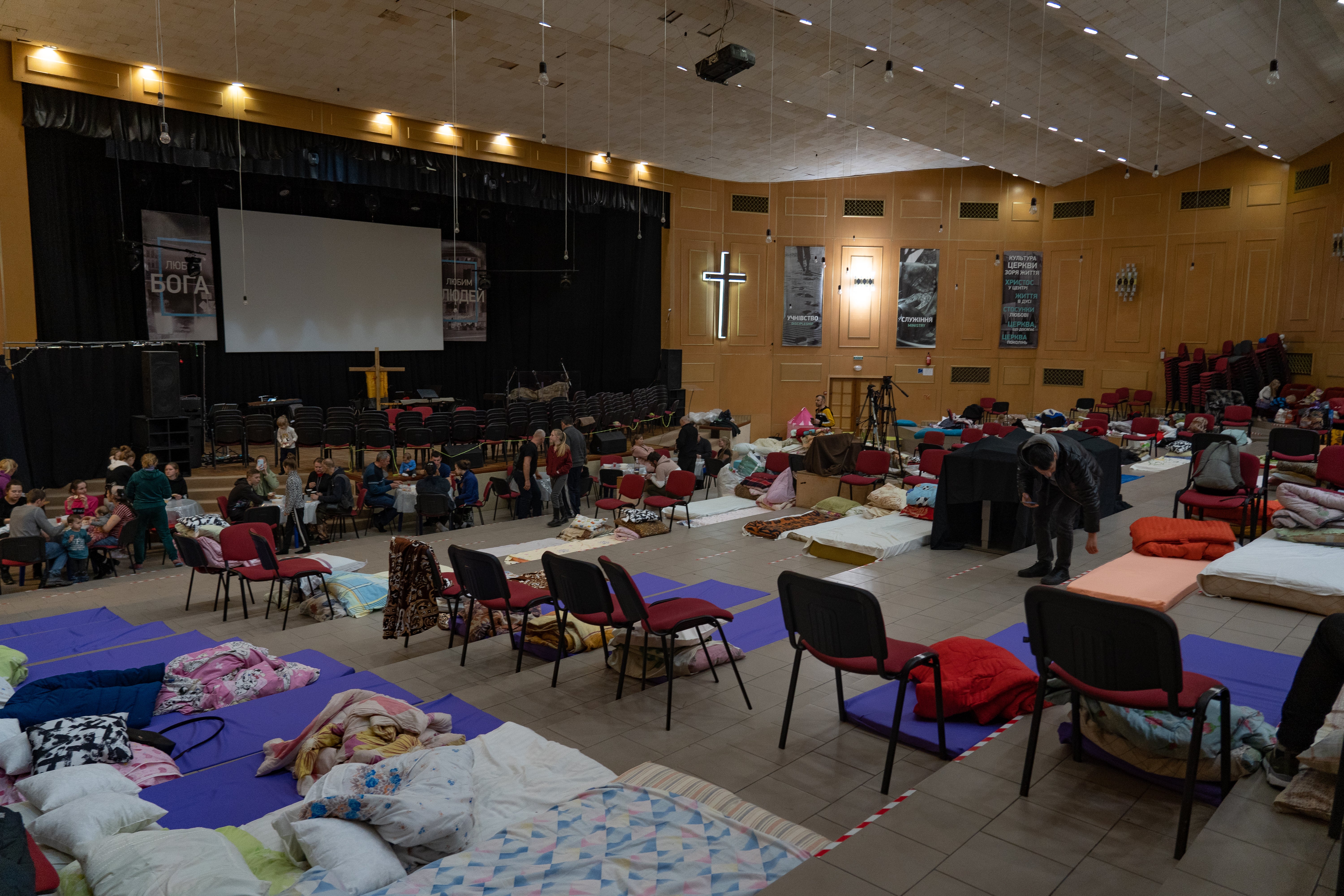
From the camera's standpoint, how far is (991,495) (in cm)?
745

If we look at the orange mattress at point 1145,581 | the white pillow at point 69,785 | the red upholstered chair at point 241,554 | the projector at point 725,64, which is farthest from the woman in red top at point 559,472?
the white pillow at point 69,785

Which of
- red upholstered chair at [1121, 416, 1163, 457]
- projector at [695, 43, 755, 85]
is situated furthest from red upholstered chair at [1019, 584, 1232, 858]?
red upholstered chair at [1121, 416, 1163, 457]

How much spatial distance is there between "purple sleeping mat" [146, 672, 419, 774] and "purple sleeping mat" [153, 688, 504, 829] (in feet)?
0.41

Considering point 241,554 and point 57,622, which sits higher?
point 241,554

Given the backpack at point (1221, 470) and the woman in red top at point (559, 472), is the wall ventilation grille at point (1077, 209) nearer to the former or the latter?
the backpack at point (1221, 470)

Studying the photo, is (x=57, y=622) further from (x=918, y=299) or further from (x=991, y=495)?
(x=918, y=299)

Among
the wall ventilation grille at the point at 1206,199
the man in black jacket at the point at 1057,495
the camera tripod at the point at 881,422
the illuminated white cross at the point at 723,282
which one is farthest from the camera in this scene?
the illuminated white cross at the point at 723,282

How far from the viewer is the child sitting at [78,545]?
888 cm

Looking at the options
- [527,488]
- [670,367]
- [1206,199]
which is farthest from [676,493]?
[1206,199]

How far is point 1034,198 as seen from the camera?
17.7 metres

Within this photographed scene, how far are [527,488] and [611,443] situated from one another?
2651 mm

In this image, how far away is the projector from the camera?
31.0 feet

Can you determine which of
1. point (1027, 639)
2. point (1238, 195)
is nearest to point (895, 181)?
point (1238, 195)

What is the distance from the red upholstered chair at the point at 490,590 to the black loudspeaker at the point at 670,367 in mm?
13637
